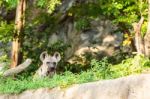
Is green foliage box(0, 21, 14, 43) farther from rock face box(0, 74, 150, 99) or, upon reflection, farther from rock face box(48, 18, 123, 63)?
rock face box(0, 74, 150, 99)

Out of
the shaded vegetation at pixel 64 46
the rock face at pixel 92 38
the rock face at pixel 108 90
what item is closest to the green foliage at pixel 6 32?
the shaded vegetation at pixel 64 46

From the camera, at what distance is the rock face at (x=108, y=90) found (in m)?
8.51

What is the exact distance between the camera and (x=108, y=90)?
29.8 feet

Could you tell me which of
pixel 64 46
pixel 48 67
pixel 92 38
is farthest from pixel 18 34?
pixel 92 38

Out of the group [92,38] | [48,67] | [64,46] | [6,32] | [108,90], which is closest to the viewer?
[108,90]

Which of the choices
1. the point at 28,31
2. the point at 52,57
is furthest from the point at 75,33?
the point at 52,57

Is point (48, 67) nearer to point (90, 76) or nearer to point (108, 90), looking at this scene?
point (90, 76)

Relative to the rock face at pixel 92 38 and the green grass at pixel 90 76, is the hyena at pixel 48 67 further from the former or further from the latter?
the rock face at pixel 92 38

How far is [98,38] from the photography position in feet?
74.1

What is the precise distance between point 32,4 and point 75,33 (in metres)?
2.56

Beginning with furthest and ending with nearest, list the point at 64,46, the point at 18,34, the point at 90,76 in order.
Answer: the point at 64,46 < the point at 18,34 < the point at 90,76

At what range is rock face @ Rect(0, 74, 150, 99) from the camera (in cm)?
851

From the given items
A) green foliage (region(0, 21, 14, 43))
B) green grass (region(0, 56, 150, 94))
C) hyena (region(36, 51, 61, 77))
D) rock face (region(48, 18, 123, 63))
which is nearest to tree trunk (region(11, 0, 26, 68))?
green foliage (region(0, 21, 14, 43))

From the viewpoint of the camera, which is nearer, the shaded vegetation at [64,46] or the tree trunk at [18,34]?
the shaded vegetation at [64,46]
